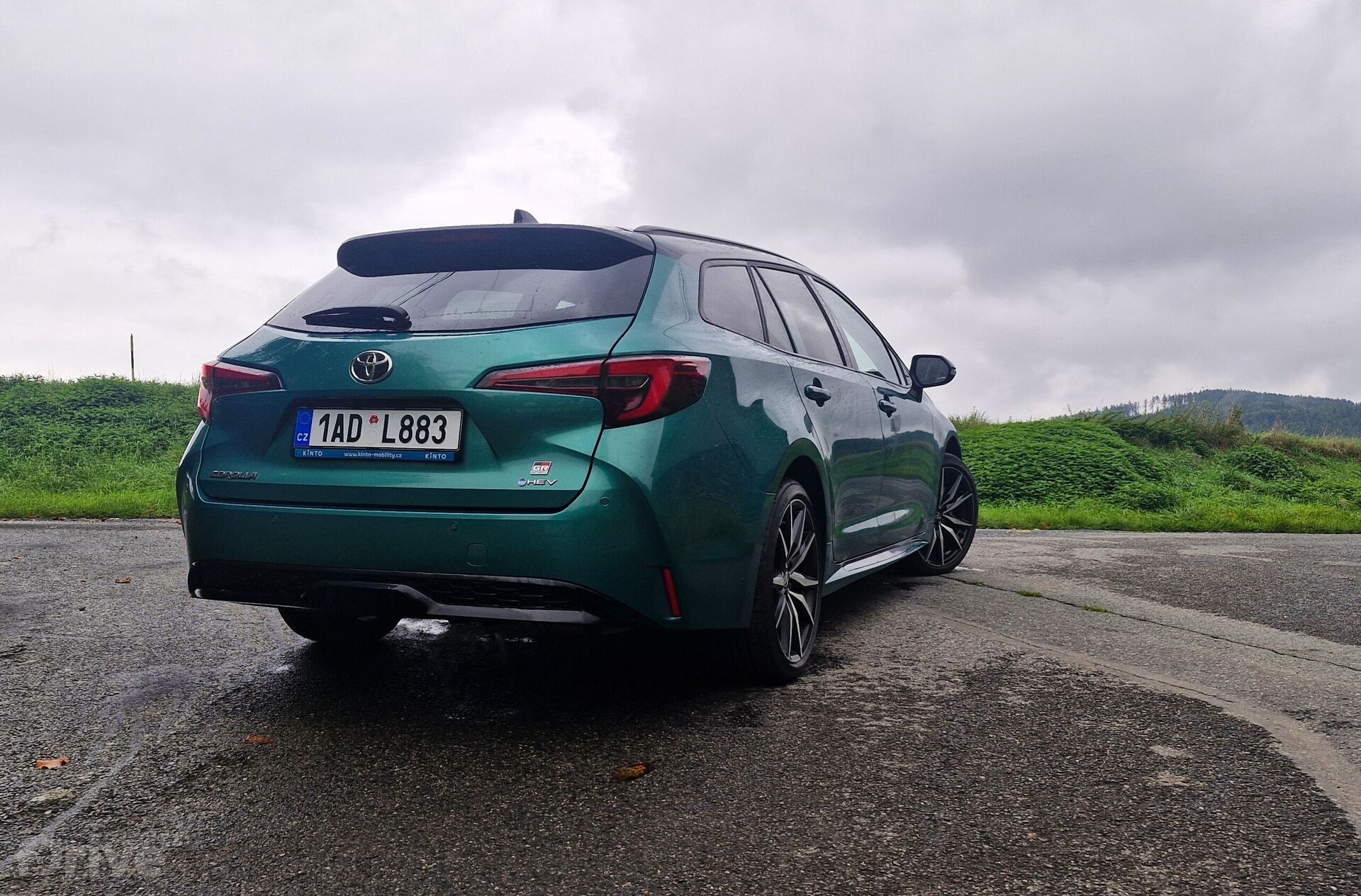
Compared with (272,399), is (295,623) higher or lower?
lower

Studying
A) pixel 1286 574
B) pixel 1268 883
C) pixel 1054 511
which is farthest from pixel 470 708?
pixel 1054 511

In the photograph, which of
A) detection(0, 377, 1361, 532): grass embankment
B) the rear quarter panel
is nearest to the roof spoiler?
the rear quarter panel

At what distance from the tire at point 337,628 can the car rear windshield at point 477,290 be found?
1.39 m

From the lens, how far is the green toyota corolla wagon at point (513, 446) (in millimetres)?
3158

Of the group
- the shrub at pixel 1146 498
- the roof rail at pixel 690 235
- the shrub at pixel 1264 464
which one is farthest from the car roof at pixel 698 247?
the shrub at pixel 1264 464

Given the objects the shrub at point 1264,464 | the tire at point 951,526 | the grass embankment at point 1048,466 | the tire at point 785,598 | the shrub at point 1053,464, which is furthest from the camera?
the shrub at point 1264,464

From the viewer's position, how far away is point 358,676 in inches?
162

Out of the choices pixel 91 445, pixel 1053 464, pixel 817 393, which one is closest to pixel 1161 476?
pixel 1053 464

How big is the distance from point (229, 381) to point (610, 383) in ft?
4.32

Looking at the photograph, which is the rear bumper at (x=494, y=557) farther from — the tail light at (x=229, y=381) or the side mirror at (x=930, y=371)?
the side mirror at (x=930, y=371)

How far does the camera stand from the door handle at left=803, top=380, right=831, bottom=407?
14.0 ft

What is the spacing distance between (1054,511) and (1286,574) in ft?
22.3

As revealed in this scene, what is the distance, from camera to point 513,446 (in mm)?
3178

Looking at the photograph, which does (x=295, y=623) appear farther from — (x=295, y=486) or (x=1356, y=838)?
(x=1356, y=838)
